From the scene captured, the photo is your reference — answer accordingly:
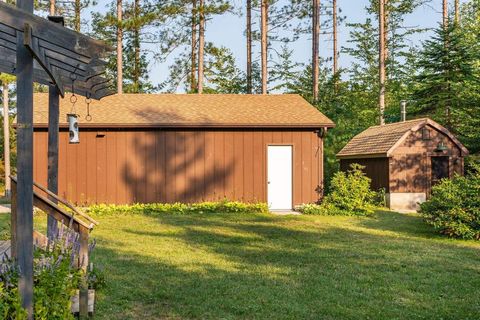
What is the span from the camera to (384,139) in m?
18.2

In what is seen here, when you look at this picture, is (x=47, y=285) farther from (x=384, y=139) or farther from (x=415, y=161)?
(x=384, y=139)

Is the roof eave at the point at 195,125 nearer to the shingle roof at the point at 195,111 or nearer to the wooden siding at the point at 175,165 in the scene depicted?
the shingle roof at the point at 195,111

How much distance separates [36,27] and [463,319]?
4.81 metres

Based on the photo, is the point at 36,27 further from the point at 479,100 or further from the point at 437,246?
the point at 479,100

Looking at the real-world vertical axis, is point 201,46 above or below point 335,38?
below

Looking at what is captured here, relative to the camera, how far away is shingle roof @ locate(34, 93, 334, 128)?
634 inches

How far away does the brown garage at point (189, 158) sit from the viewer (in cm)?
A: 1593

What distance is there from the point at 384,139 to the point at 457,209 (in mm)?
7733

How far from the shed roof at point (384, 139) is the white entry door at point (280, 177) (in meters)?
3.44

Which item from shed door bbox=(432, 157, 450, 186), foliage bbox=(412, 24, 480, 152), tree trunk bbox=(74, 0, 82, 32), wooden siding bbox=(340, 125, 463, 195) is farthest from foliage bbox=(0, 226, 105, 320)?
tree trunk bbox=(74, 0, 82, 32)

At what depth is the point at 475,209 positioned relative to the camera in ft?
34.5

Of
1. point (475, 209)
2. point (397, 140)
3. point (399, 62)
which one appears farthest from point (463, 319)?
point (399, 62)

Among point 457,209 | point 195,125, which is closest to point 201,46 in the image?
point 195,125

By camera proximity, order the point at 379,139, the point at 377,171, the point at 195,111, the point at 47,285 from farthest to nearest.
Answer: the point at 379,139, the point at 377,171, the point at 195,111, the point at 47,285
